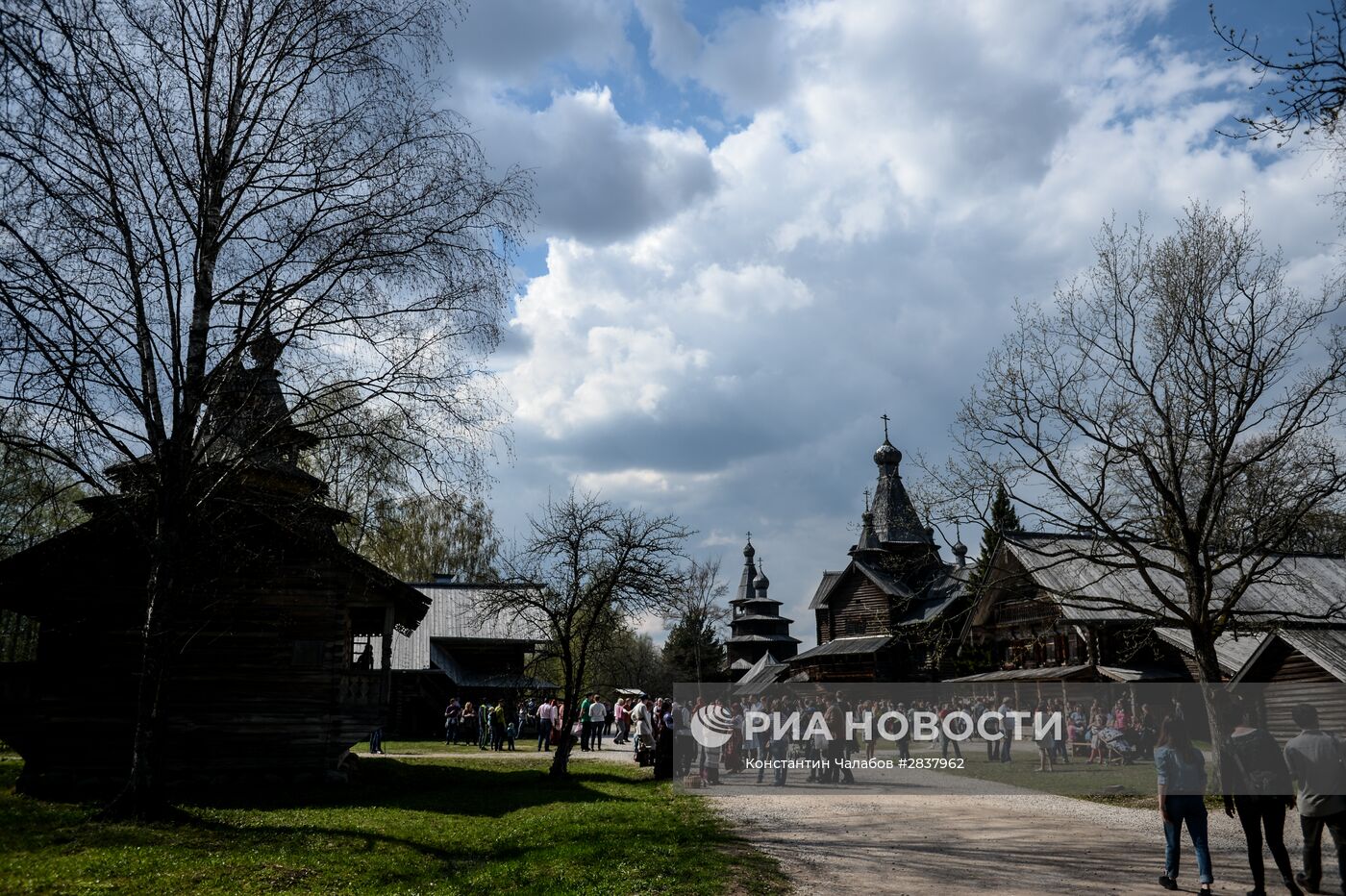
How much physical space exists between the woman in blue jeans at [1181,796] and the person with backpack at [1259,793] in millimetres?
369

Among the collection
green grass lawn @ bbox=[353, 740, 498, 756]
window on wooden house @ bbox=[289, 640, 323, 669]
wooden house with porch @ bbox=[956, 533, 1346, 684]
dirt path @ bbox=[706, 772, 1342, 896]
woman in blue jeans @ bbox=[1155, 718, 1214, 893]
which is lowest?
green grass lawn @ bbox=[353, 740, 498, 756]

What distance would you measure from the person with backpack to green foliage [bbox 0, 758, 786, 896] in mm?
4921

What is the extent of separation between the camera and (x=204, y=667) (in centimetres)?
1975

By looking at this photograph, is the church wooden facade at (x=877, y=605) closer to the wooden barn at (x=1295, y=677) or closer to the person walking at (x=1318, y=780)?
the wooden barn at (x=1295, y=677)

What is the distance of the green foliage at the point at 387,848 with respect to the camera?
384 inches

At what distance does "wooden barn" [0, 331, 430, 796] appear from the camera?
18328 mm

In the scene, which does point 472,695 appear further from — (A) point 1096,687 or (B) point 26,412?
(B) point 26,412

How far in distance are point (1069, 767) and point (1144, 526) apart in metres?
7.88

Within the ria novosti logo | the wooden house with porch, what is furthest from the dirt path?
the wooden house with porch

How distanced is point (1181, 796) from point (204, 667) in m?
18.4

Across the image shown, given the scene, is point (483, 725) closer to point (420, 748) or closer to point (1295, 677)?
point (420, 748)

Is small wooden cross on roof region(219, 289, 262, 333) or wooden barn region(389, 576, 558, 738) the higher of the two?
small wooden cross on roof region(219, 289, 262, 333)

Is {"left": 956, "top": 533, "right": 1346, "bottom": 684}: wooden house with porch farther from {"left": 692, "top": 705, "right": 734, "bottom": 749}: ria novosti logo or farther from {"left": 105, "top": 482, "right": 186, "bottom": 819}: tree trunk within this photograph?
{"left": 105, "top": 482, "right": 186, "bottom": 819}: tree trunk

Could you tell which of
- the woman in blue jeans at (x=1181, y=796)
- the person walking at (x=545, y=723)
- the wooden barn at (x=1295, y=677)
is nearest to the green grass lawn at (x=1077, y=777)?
the wooden barn at (x=1295, y=677)
